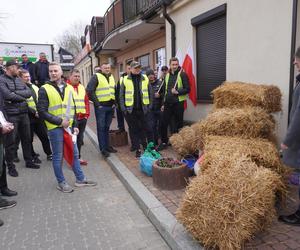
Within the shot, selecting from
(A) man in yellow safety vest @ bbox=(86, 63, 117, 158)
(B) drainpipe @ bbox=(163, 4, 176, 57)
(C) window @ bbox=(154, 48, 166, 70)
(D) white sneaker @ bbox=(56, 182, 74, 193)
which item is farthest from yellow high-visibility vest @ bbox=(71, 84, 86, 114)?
(C) window @ bbox=(154, 48, 166, 70)

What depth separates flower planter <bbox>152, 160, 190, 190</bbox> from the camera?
4.34m

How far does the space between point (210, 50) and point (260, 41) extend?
189cm

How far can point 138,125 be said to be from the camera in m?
6.26

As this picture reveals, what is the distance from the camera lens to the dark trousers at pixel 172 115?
21.1 feet

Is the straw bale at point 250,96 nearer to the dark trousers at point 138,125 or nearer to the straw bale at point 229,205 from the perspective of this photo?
the straw bale at point 229,205

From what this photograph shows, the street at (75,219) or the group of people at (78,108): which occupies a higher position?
the group of people at (78,108)

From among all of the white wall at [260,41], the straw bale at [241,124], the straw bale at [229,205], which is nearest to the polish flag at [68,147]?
the straw bale at [241,124]

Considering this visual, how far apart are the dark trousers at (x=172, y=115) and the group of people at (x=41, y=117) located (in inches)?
67.1

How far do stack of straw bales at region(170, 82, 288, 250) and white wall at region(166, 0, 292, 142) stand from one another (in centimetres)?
74

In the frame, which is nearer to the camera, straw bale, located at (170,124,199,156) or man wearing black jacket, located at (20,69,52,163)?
straw bale, located at (170,124,199,156)

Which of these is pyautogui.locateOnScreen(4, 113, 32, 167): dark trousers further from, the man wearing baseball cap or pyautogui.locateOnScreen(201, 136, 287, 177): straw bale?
pyautogui.locateOnScreen(201, 136, 287, 177): straw bale

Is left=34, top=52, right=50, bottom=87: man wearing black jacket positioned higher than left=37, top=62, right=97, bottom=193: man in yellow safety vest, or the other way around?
left=34, top=52, right=50, bottom=87: man wearing black jacket

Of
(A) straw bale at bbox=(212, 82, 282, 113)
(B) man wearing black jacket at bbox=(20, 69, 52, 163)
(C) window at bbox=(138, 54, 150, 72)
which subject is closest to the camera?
(A) straw bale at bbox=(212, 82, 282, 113)

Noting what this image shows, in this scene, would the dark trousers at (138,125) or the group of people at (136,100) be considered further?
the dark trousers at (138,125)
